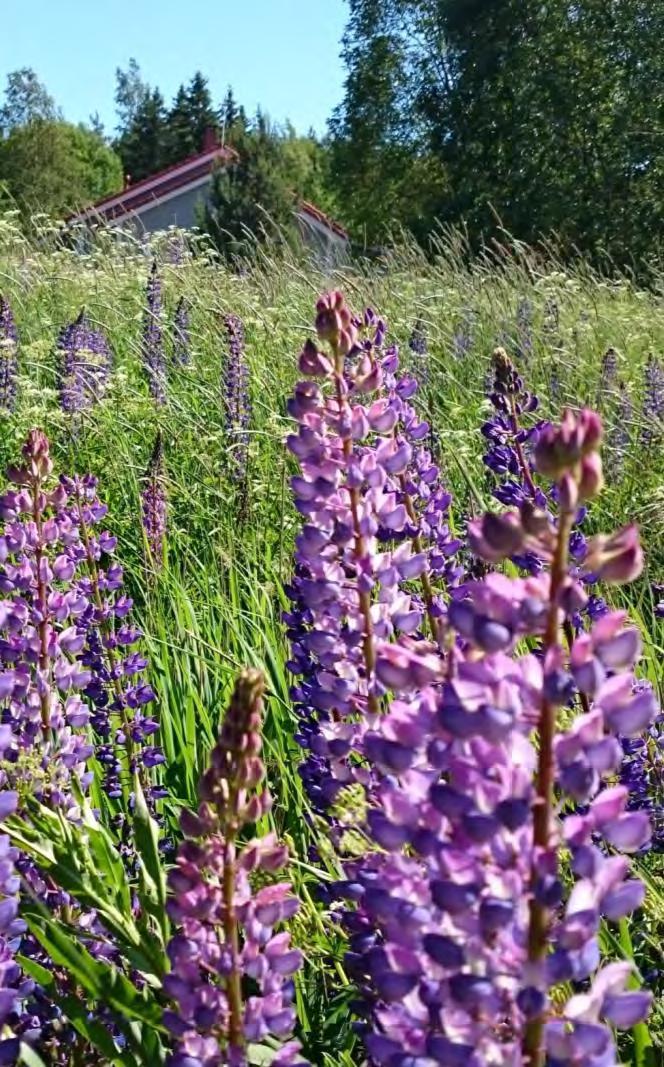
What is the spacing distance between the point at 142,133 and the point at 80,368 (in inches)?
3138

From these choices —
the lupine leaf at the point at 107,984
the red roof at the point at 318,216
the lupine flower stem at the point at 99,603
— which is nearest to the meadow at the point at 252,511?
the lupine leaf at the point at 107,984

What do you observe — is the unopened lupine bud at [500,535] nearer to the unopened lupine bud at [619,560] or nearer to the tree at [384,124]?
the unopened lupine bud at [619,560]

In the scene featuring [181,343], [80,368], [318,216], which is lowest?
[80,368]

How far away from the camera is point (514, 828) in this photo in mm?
829

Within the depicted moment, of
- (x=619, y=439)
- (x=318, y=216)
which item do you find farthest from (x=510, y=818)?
(x=318, y=216)

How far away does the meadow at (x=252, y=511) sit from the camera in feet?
4.91

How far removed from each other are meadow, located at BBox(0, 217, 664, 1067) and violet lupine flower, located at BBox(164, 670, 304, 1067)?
0.03 metres

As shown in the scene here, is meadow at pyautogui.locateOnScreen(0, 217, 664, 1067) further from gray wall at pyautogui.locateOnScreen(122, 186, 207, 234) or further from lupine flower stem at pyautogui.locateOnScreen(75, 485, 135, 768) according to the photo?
gray wall at pyautogui.locateOnScreen(122, 186, 207, 234)

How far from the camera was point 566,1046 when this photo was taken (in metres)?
0.86

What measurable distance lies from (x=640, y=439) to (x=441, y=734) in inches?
185

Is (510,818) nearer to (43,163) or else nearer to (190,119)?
(43,163)

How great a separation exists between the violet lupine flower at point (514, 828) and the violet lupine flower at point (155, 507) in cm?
Answer: 296

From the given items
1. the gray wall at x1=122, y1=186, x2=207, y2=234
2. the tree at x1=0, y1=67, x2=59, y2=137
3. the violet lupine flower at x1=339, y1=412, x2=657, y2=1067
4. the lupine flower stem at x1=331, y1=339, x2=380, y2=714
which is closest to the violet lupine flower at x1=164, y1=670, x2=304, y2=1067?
the violet lupine flower at x1=339, y1=412, x2=657, y2=1067

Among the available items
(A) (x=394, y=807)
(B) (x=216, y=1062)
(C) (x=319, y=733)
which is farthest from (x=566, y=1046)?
(C) (x=319, y=733)
